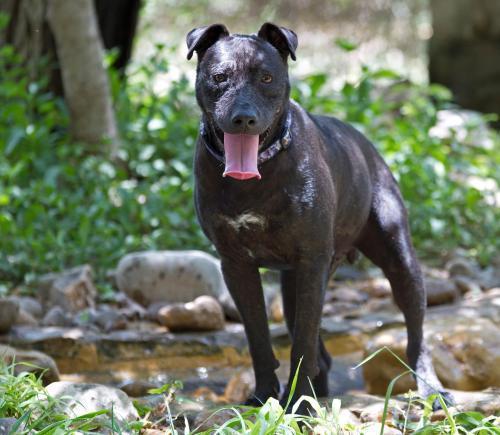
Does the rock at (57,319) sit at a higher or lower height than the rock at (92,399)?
lower

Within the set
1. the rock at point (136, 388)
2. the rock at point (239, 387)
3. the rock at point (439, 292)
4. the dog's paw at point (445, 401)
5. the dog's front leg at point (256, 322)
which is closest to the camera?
the dog's front leg at point (256, 322)

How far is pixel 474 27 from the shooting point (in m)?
13.6

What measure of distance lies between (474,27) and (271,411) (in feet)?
36.5

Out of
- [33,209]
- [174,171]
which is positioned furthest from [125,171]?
[33,209]

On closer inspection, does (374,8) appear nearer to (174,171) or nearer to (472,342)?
(174,171)

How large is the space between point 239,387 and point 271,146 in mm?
1999

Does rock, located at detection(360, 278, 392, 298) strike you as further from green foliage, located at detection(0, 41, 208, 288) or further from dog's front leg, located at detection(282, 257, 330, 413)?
dog's front leg, located at detection(282, 257, 330, 413)

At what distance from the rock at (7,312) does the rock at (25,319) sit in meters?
0.18

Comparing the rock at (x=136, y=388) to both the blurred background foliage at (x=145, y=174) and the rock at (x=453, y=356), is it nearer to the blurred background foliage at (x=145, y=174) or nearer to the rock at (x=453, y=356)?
the rock at (x=453, y=356)

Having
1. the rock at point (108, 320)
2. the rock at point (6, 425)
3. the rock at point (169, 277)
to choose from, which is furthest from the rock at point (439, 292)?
the rock at point (6, 425)

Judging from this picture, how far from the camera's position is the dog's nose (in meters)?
3.54

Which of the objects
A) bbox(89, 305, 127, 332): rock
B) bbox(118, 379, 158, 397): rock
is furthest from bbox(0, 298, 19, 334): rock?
bbox(118, 379, 158, 397): rock

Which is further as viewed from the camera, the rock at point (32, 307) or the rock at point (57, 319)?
the rock at point (32, 307)

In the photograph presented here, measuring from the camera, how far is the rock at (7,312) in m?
5.76
